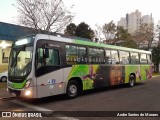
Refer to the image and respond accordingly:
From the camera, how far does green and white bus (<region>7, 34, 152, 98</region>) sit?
30.7 feet

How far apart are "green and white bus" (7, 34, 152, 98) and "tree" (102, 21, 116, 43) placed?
29801 mm

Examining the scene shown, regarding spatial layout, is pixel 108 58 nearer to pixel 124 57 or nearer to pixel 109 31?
pixel 124 57

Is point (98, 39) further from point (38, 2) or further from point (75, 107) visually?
point (75, 107)

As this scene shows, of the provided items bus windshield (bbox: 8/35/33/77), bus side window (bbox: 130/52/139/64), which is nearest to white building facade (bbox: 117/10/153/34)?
bus side window (bbox: 130/52/139/64)

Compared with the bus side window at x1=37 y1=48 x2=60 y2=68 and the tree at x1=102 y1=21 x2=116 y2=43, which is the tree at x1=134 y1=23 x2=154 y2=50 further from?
the bus side window at x1=37 y1=48 x2=60 y2=68

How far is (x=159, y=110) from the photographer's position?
335 inches

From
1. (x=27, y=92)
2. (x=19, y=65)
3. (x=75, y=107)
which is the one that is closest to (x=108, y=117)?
(x=75, y=107)

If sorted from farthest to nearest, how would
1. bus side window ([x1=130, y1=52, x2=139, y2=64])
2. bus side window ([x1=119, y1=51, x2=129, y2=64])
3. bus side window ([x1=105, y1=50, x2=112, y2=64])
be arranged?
bus side window ([x1=130, y1=52, x2=139, y2=64]), bus side window ([x1=119, y1=51, x2=129, y2=64]), bus side window ([x1=105, y1=50, x2=112, y2=64])

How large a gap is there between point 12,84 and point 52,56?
224 cm

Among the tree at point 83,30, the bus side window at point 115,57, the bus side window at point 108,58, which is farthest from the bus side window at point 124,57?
the tree at point 83,30

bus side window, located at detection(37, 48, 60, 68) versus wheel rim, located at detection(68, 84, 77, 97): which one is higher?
bus side window, located at detection(37, 48, 60, 68)

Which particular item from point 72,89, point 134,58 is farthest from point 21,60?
point 134,58

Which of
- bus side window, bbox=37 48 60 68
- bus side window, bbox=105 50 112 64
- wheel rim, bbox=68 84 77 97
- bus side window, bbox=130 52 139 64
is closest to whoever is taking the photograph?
bus side window, bbox=37 48 60 68

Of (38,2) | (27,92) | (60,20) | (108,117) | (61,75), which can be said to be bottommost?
(108,117)
